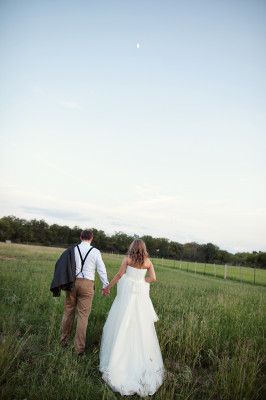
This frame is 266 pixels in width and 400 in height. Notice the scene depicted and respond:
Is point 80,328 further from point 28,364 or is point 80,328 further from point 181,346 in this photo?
point 181,346

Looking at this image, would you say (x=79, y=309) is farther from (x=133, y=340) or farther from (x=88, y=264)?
(x=133, y=340)

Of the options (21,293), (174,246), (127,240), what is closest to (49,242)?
(127,240)

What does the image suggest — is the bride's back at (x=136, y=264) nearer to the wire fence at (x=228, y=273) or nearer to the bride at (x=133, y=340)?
the bride at (x=133, y=340)

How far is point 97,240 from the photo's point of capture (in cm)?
13188

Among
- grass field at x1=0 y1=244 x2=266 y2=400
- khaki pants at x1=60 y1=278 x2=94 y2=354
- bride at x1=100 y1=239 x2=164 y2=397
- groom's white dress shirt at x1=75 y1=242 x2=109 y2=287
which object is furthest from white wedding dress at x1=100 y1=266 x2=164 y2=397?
groom's white dress shirt at x1=75 y1=242 x2=109 y2=287

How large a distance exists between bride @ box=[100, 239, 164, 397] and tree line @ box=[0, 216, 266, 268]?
114797 millimetres

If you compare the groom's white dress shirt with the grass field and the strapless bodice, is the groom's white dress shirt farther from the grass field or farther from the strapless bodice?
the grass field

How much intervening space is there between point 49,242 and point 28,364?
12534 centimetres

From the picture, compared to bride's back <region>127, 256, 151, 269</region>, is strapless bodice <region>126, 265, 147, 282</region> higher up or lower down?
lower down

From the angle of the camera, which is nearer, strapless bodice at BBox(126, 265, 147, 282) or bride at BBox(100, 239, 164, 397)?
bride at BBox(100, 239, 164, 397)

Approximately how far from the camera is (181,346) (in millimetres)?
5707

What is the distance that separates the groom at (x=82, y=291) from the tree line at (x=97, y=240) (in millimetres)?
113814

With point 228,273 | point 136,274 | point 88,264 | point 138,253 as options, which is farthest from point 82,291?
point 228,273

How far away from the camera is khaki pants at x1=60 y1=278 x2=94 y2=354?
17.1 feet
